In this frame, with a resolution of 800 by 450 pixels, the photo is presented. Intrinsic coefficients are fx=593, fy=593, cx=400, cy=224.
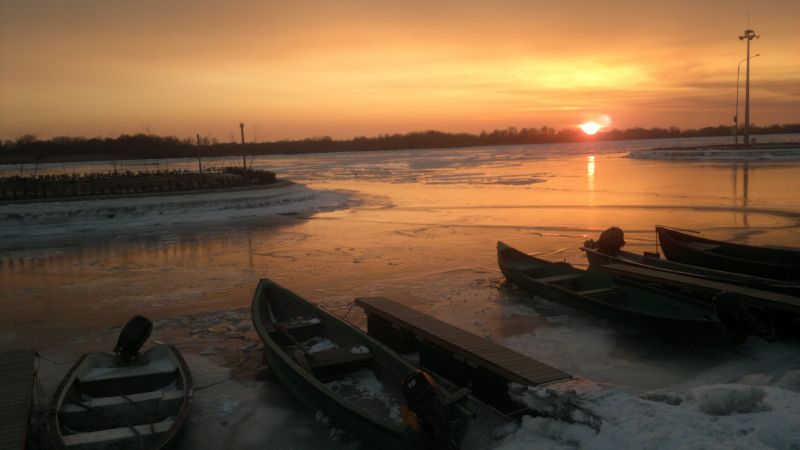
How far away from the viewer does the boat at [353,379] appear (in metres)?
5.35

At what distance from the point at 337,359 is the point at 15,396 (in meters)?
3.46

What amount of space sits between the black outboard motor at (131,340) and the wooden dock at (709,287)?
311 inches

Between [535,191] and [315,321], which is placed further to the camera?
[535,191]

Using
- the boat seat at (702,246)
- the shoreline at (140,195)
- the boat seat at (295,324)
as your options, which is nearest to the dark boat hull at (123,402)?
the boat seat at (295,324)

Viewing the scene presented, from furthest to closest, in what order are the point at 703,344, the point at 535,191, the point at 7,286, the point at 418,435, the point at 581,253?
the point at 535,191 < the point at 581,253 < the point at 7,286 < the point at 703,344 < the point at 418,435

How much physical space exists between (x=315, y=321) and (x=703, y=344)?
17.8ft

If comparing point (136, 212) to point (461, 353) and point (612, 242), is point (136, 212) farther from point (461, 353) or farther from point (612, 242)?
point (461, 353)

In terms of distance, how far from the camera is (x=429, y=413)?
17.4 feet

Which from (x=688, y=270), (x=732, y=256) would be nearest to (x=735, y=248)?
(x=732, y=256)

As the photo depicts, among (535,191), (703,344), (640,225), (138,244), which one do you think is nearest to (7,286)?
(138,244)

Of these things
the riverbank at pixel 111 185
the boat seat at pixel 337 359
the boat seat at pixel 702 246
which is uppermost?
the riverbank at pixel 111 185

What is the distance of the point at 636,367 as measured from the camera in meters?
7.75

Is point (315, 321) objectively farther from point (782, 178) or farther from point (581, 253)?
point (782, 178)

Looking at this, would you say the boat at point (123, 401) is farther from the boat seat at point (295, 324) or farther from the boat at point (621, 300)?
the boat at point (621, 300)
